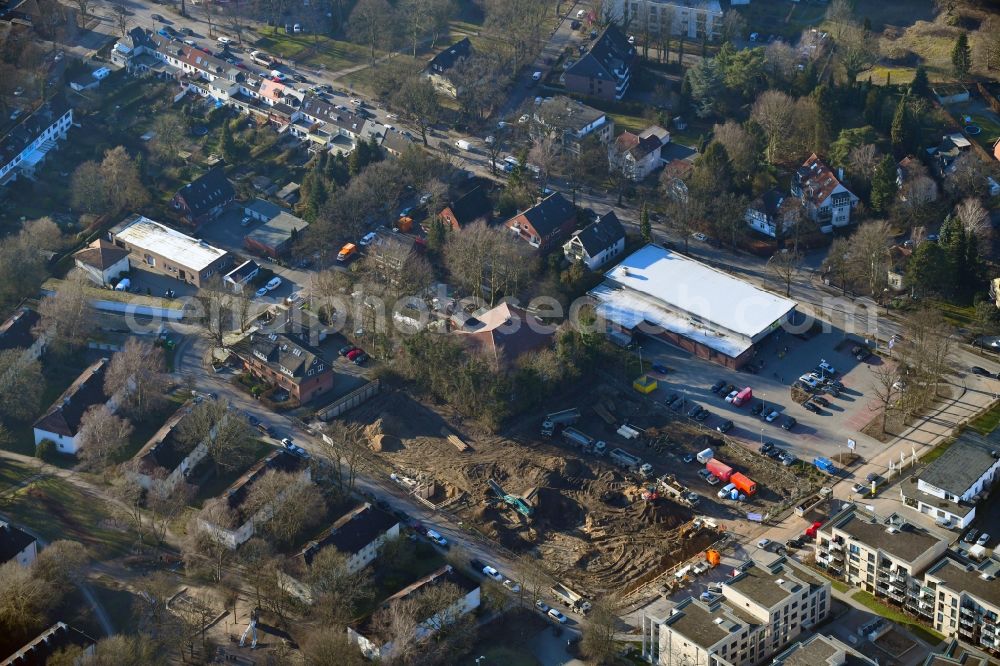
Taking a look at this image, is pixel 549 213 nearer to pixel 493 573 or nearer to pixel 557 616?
pixel 493 573

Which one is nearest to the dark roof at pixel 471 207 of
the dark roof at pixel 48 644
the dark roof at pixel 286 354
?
the dark roof at pixel 286 354

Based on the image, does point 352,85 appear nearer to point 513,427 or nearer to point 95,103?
point 95,103

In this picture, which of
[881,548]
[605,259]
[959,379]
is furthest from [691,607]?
[605,259]

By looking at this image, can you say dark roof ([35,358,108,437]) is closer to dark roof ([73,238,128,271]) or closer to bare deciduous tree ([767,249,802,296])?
dark roof ([73,238,128,271])

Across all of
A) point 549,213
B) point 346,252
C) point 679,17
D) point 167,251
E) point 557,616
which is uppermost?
point 679,17

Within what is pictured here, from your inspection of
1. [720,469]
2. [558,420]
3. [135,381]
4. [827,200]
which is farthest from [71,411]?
[827,200]

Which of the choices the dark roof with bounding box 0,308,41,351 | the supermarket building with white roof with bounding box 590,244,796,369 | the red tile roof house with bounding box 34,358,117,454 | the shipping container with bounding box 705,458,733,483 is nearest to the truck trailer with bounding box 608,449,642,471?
the shipping container with bounding box 705,458,733,483

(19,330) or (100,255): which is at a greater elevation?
(100,255)

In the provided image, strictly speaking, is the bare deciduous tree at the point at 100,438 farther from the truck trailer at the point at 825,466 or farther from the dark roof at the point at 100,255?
the truck trailer at the point at 825,466
